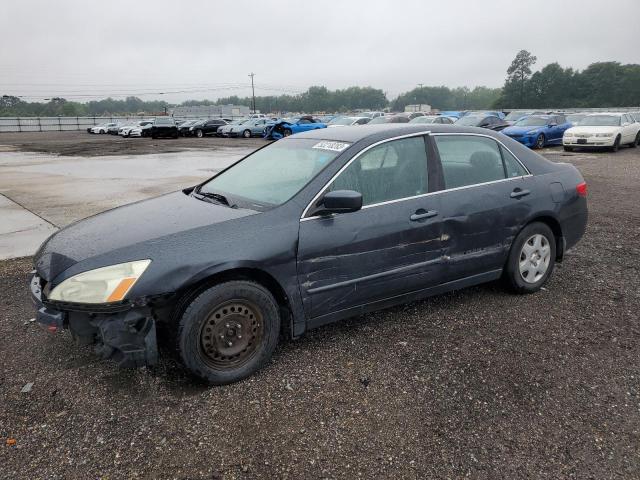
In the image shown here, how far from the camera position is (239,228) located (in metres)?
3.11

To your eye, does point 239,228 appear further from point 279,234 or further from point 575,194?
point 575,194

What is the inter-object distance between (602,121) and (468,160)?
18.4 metres

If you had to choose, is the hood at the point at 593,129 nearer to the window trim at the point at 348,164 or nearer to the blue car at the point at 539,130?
the blue car at the point at 539,130

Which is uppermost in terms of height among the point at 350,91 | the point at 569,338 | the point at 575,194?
the point at 350,91

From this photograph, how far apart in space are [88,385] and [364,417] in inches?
68.4

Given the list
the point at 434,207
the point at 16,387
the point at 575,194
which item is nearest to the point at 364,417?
the point at 434,207

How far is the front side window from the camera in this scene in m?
3.54

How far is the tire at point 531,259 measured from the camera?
4336 millimetres

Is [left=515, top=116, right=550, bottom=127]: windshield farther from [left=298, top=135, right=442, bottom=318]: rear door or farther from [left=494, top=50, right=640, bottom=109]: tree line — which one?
[left=494, top=50, right=640, bottom=109]: tree line

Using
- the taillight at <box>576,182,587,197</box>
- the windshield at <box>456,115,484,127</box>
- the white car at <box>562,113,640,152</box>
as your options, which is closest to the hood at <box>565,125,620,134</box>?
the white car at <box>562,113,640,152</box>

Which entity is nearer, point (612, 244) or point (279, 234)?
point (279, 234)

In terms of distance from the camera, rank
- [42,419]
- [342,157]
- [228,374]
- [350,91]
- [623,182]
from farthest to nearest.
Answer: [350,91], [623,182], [342,157], [228,374], [42,419]

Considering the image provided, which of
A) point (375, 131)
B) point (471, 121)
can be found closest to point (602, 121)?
point (471, 121)

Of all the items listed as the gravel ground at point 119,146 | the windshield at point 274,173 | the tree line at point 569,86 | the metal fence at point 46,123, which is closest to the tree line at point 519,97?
the tree line at point 569,86
